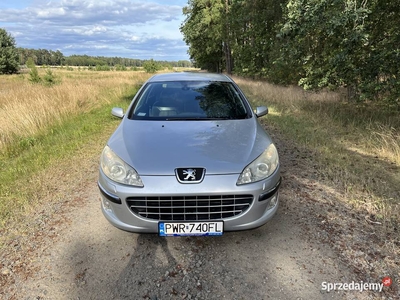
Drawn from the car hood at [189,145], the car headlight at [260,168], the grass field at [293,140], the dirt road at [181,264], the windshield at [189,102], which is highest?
the windshield at [189,102]

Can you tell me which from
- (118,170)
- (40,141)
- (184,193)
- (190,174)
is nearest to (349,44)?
(190,174)

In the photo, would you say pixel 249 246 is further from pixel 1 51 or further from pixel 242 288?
pixel 1 51

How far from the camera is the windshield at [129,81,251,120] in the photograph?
11.6 ft

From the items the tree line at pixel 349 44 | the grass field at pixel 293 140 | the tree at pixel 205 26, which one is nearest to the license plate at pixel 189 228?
the grass field at pixel 293 140

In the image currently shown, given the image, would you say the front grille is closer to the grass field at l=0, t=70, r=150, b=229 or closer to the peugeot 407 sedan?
the peugeot 407 sedan

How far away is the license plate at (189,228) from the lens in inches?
92.7

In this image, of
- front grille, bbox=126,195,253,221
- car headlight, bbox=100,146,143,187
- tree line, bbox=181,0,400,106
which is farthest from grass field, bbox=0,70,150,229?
tree line, bbox=181,0,400,106

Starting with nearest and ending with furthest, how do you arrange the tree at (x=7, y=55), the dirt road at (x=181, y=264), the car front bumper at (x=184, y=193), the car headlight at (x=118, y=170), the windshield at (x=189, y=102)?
1. the dirt road at (x=181, y=264)
2. the car front bumper at (x=184, y=193)
3. the car headlight at (x=118, y=170)
4. the windshield at (x=189, y=102)
5. the tree at (x=7, y=55)

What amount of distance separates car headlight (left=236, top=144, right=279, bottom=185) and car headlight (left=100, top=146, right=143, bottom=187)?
923mm

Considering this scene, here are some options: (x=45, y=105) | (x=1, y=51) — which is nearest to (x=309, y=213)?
(x=45, y=105)

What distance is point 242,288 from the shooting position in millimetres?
2139

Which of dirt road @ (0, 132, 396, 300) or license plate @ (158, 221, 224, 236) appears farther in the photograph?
license plate @ (158, 221, 224, 236)

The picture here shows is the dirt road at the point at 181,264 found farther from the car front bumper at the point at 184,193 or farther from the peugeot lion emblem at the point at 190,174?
the peugeot lion emblem at the point at 190,174

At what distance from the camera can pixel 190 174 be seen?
2.37 m
